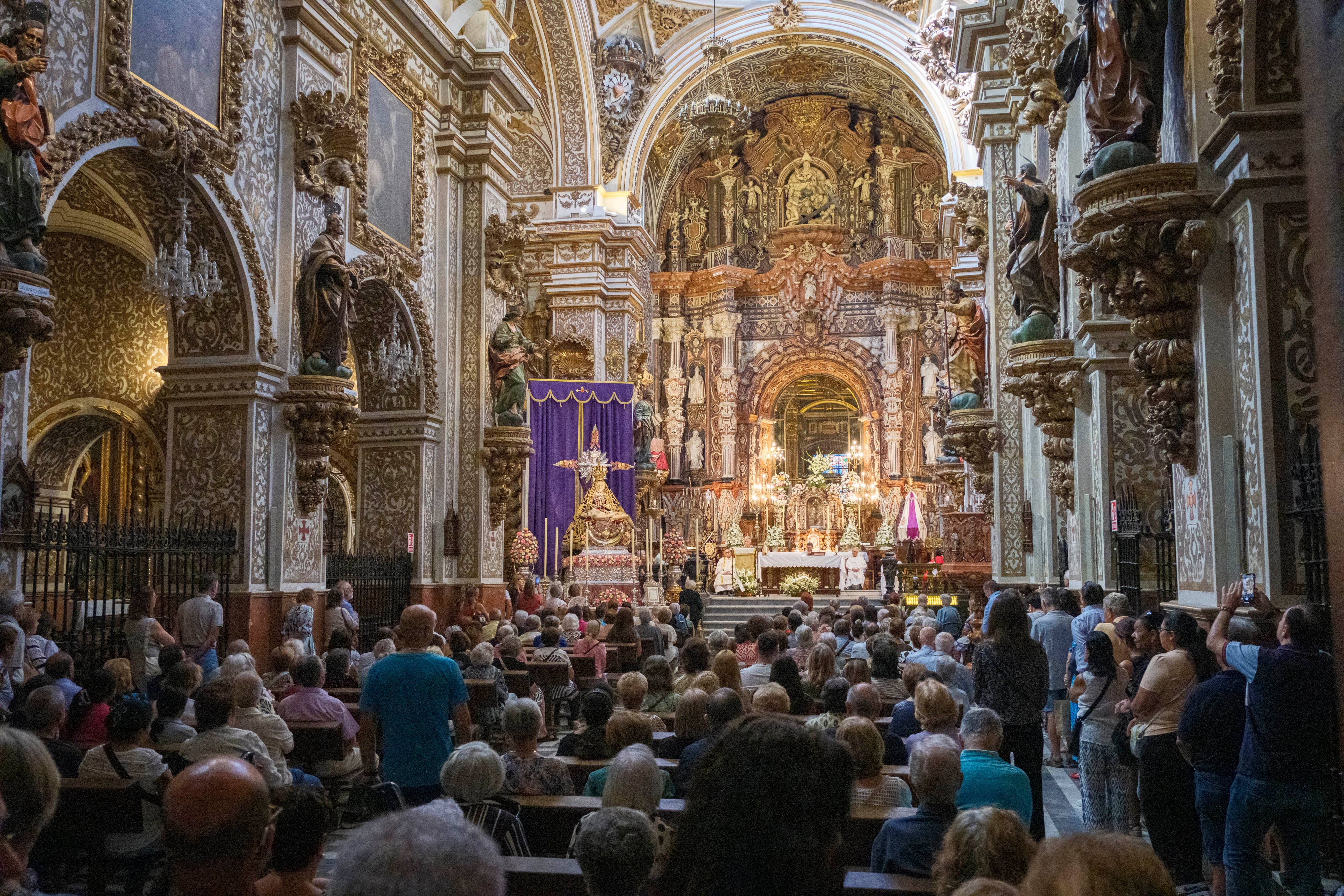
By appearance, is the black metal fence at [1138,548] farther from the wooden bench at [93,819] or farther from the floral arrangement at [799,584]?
the floral arrangement at [799,584]

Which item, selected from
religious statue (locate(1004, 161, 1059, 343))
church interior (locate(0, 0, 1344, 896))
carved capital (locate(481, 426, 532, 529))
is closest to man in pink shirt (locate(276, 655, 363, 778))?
church interior (locate(0, 0, 1344, 896))

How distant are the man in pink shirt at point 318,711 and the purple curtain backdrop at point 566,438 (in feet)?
47.1

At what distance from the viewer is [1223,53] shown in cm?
548

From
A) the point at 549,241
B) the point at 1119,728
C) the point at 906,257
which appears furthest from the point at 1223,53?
the point at 906,257

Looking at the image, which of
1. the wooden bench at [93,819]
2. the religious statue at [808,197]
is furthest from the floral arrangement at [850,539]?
the wooden bench at [93,819]

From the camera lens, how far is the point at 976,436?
43.7ft

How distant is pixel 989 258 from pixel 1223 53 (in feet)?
26.7

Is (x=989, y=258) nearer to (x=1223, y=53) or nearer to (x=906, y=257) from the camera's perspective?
(x=1223, y=53)

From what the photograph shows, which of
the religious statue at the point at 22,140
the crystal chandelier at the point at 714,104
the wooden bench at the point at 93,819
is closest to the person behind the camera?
the wooden bench at the point at 93,819

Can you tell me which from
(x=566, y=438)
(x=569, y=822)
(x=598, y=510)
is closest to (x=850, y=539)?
(x=598, y=510)

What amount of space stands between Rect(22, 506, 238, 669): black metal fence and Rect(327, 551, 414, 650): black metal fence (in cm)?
244

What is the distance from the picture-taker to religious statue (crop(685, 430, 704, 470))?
97.2 feet

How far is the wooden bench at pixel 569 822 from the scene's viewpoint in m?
4.21

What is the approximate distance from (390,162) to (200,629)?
7.67m
